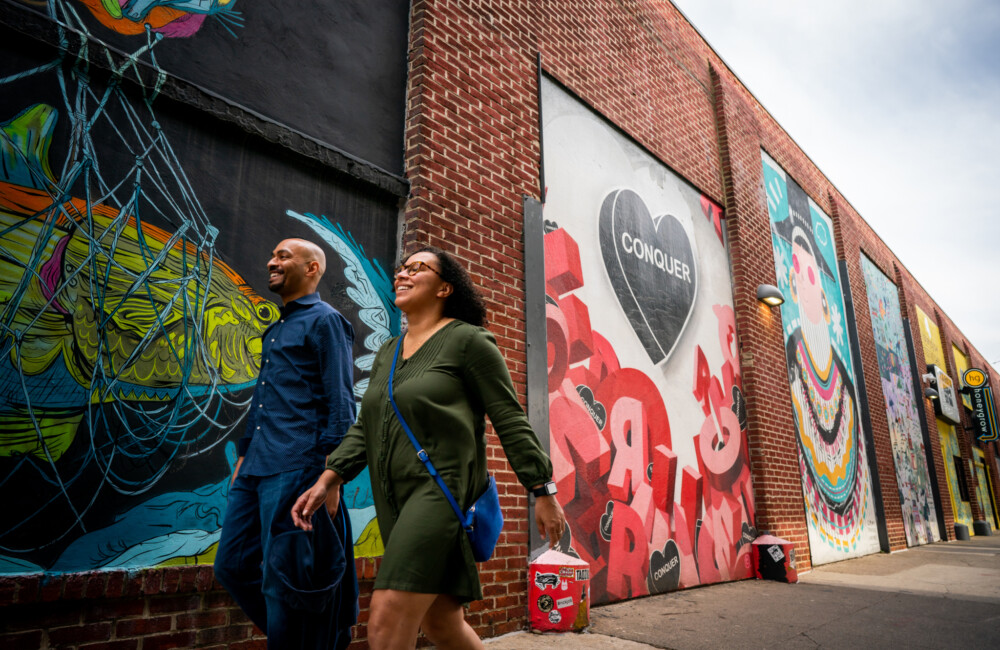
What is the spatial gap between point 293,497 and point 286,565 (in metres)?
0.22

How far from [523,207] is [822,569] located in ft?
20.0

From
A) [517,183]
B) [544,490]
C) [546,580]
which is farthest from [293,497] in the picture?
[517,183]

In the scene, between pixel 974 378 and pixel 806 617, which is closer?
pixel 806 617

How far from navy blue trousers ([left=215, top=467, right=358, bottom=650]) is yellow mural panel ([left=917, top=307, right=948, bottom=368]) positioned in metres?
18.1

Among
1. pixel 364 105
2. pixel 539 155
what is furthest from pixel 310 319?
pixel 539 155

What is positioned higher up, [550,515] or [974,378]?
[974,378]

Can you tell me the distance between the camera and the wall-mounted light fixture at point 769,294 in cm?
785

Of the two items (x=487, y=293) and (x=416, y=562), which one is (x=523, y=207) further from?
(x=416, y=562)

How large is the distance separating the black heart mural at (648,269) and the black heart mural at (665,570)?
1.75 m

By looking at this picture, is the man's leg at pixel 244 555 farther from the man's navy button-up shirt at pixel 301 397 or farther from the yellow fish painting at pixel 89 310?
the yellow fish painting at pixel 89 310

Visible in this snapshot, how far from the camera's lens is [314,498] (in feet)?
6.59

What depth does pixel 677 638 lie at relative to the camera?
3689 millimetres

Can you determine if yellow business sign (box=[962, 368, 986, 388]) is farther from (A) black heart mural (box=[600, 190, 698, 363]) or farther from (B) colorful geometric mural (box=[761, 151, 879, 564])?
(A) black heart mural (box=[600, 190, 698, 363])

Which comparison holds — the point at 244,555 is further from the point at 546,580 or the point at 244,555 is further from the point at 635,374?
the point at 635,374
